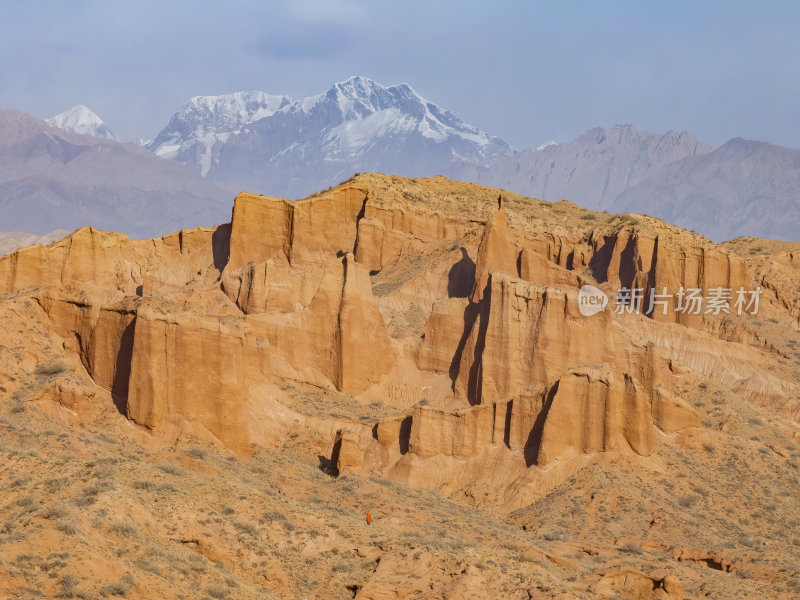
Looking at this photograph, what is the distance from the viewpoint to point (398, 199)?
309 feet

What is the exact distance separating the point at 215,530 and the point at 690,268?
6733cm

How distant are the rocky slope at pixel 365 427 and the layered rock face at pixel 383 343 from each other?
4.7 inches

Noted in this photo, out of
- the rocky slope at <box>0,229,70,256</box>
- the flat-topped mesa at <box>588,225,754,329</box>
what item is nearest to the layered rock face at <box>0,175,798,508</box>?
the flat-topped mesa at <box>588,225,754,329</box>

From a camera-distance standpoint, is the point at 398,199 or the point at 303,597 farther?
the point at 398,199

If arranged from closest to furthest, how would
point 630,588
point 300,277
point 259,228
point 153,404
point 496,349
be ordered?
point 630,588 → point 153,404 → point 496,349 → point 300,277 → point 259,228

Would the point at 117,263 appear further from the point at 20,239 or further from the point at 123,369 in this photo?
the point at 20,239

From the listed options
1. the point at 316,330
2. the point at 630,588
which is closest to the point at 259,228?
the point at 316,330

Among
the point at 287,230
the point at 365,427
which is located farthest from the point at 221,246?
the point at 365,427

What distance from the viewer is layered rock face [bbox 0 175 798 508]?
56.5 m

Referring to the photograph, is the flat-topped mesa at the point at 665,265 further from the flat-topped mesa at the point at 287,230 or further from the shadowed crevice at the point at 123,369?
the shadowed crevice at the point at 123,369

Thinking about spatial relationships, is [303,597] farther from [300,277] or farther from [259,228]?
[259,228]

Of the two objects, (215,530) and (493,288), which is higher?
(493,288)

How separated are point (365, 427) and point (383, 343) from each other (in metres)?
9.33

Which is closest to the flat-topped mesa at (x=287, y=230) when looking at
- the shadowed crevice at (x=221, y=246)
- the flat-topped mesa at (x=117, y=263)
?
the shadowed crevice at (x=221, y=246)
